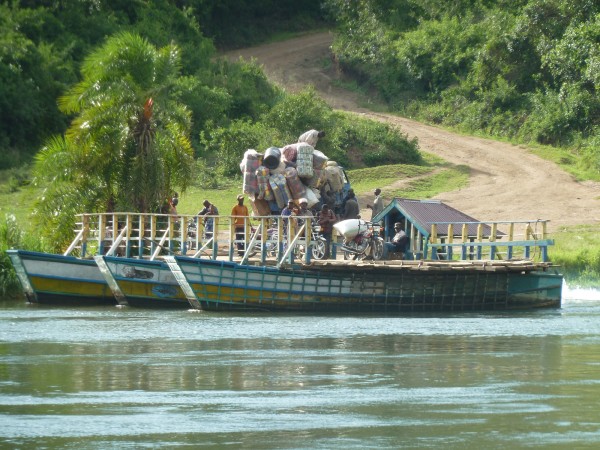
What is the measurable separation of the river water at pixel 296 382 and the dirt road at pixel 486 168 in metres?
14.5

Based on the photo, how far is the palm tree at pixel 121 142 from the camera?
37062 mm

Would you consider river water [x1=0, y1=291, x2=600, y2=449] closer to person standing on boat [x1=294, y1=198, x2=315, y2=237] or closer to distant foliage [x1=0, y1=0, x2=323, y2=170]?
person standing on boat [x1=294, y1=198, x2=315, y2=237]

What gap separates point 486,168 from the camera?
52.3 metres

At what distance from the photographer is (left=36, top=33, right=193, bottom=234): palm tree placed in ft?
122

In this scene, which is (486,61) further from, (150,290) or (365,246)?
(150,290)

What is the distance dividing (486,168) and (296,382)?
32.7 meters

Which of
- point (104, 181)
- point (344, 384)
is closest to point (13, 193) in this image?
point (104, 181)

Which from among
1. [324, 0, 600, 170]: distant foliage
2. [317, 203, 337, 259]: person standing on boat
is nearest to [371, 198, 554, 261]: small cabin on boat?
[317, 203, 337, 259]: person standing on boat

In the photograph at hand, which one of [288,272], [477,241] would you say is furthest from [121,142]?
[477,241]

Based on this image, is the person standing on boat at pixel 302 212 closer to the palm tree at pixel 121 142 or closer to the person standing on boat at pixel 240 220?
the person standing on boat at pixel 240 220

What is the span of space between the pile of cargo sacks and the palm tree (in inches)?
127

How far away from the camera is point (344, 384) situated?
20422 mm

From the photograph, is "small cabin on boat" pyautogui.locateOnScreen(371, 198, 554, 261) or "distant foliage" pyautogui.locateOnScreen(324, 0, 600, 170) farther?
"distant foliage" pyautogui.locateOnScreen(324, 0, 600, 170)

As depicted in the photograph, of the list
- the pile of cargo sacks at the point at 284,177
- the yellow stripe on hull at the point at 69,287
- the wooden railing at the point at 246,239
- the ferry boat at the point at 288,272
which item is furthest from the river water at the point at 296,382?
the pile of cargo sacks at the point at 284,177
